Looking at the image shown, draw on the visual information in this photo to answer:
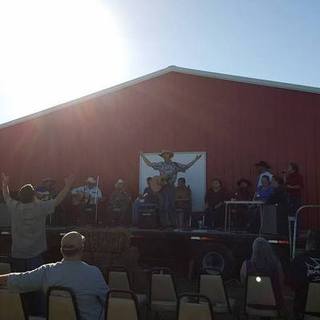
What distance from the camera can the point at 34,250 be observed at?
6789mm

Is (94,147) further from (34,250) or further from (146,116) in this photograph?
(34,250)

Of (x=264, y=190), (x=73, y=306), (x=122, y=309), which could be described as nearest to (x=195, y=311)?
(x=122, y=309)

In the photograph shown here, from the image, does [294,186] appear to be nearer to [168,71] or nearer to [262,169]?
[262,169]

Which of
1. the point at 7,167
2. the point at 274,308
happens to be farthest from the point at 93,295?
the point at 7,167

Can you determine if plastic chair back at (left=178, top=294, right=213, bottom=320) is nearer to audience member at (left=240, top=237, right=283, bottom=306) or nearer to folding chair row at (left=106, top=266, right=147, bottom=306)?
folding chair row at (left=106, top=266, right=147, bottom=306)

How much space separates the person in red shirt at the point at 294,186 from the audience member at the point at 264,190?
1.20 ft

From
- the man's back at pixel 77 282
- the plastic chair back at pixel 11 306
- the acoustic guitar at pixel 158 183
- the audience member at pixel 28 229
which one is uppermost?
the acoustic guitar at pixel 158 183

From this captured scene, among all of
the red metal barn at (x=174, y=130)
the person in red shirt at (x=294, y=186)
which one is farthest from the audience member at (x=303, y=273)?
the red metal barn at (x=174, y=130)

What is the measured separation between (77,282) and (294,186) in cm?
751

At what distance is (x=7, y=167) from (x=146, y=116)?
14.2ft

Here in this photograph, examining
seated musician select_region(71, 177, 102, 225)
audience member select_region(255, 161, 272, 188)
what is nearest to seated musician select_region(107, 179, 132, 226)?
seated musician select_region(71, 177, 102, 225)

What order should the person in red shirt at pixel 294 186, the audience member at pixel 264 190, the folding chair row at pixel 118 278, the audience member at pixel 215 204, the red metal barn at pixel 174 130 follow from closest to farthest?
the folding chair row at pixel 118 278 < the audience member at pixel 264 190 < the person in red shirt at pixel 294 186 < the audience member at pixel 215 204 < the red metal barn at pixel 174 130

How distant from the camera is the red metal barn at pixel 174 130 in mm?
12734

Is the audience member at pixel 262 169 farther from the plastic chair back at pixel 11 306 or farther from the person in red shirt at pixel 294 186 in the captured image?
the plastic chair back at pixel 11 306
